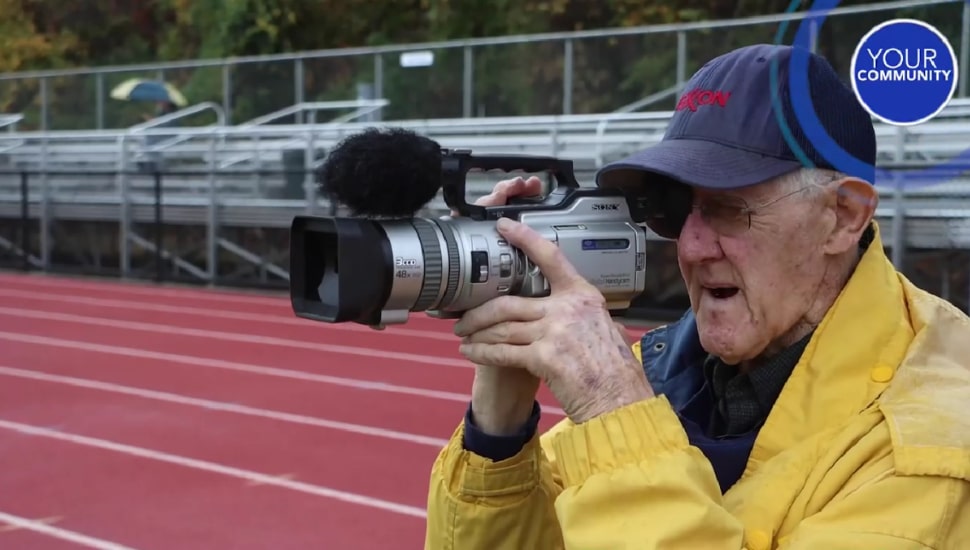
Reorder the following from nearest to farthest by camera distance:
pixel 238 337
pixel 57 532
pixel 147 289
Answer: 1. pixel 57 532
2. pixel 238 337
3. pixel 147 289

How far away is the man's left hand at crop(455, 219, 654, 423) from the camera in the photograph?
1.36 metres

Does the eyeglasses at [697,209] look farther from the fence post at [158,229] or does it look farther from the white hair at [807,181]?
the fence post at [158,229]

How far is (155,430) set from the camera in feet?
19.0

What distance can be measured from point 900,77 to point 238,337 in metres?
7.78

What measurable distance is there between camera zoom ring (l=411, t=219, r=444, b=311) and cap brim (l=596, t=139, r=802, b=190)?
0.85 feet

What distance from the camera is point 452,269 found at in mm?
1408

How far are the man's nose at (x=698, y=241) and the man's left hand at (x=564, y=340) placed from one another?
149mm

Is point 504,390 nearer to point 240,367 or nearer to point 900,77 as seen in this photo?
point 900,77

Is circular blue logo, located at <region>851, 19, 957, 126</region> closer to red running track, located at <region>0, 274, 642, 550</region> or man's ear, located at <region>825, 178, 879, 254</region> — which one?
man's ear, located at <region>825, 178, 879, 254</region>

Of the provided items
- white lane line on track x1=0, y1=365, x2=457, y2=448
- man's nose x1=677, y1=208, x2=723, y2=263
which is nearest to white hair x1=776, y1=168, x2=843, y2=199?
man's nose x1=677, y1=208, x2=723, y2=263

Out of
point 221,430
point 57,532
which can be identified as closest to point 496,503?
point 57,532

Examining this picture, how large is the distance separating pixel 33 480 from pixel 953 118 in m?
4.52

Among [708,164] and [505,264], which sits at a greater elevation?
[708,164]

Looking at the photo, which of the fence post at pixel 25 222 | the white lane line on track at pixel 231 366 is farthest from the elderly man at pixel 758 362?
the fence post at pixel 25 222
